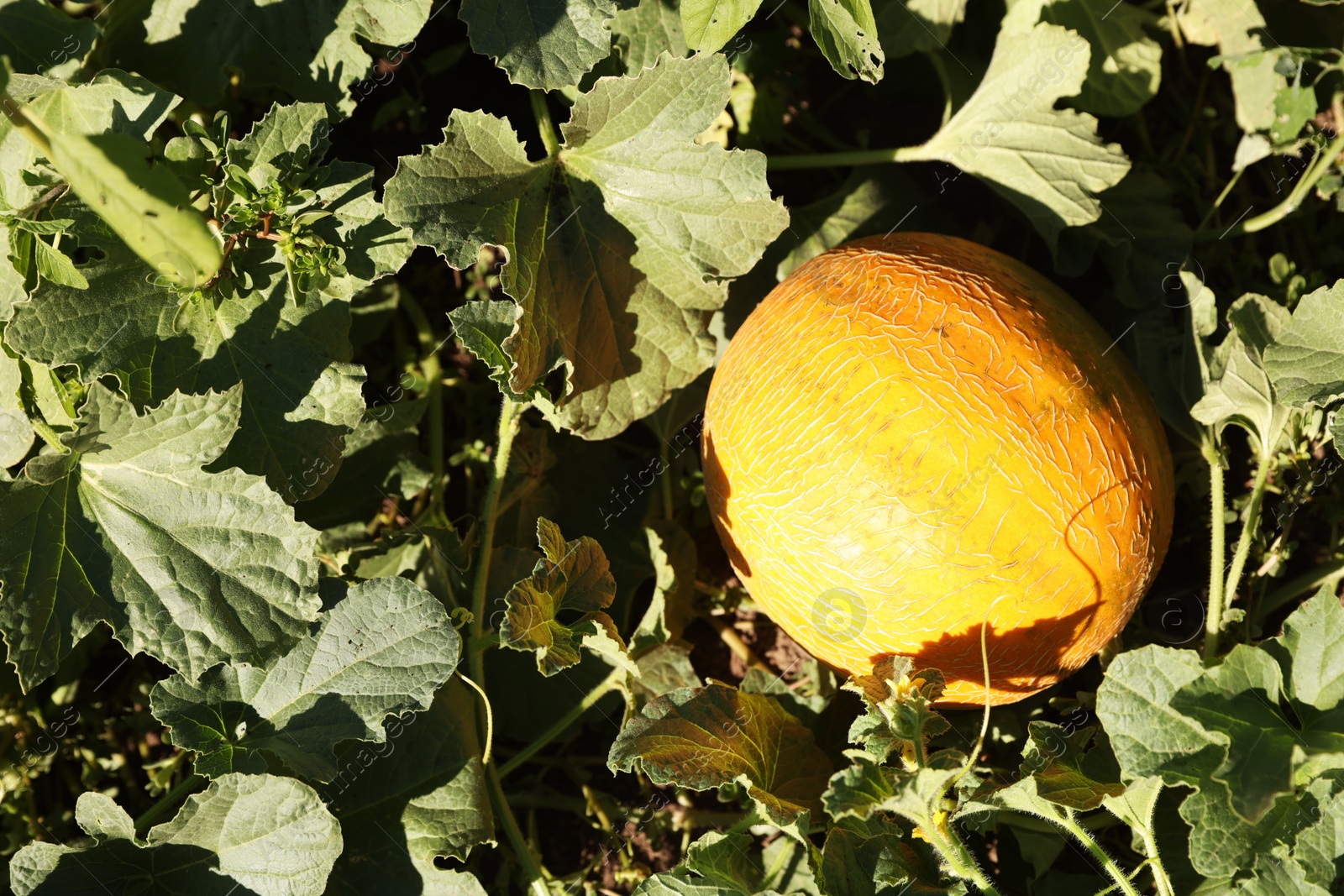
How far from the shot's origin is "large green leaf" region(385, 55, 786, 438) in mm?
2365

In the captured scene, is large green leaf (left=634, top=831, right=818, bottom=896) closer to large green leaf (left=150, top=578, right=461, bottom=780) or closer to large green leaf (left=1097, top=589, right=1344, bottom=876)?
large green leaf (left=150, top=578, right=461, bottom=780)

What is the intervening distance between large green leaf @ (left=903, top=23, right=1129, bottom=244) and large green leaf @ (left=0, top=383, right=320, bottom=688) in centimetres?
197

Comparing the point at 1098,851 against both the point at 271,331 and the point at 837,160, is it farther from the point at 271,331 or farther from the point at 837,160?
the point at 271,331

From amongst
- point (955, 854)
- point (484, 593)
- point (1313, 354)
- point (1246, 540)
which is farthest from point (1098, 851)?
point (484, 593)

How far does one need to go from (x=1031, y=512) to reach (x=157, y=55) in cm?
235

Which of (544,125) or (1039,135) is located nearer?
(544,125)

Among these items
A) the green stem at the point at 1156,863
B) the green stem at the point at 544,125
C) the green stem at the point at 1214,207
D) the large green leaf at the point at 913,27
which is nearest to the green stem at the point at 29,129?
the green stem at the point at 544,125

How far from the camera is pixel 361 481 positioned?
9.80 ft

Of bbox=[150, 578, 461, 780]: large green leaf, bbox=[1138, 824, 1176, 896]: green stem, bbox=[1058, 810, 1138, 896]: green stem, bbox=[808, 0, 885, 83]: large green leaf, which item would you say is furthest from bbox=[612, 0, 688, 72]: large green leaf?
bbox=[1138, 824, 1176, 896]: green stem

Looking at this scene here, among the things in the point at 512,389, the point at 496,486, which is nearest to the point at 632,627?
the point at 496,486

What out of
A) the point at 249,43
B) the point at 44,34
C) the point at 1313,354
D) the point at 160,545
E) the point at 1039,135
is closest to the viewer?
the point at 160,545

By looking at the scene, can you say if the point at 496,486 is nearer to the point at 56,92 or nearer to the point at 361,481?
the point at 361,481

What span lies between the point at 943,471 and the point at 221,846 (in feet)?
5.82

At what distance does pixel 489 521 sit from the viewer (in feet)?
8.64
